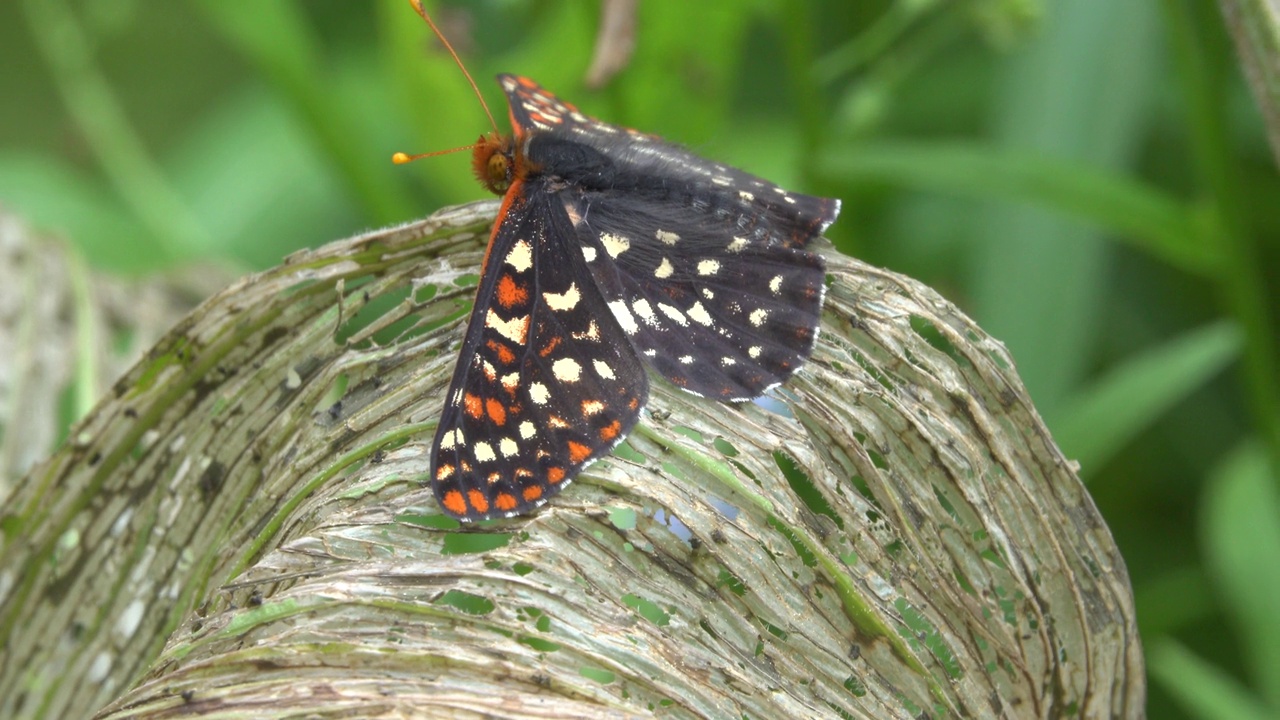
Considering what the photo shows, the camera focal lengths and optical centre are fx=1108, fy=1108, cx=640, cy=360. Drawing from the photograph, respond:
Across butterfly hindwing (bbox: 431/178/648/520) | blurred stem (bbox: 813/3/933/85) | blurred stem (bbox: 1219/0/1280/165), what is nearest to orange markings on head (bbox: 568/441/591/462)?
butterfly hindwing (bbox: 431/178/648/520)

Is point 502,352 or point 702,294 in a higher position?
point 702,294

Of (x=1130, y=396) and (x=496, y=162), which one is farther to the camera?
(x=1130, y=396)

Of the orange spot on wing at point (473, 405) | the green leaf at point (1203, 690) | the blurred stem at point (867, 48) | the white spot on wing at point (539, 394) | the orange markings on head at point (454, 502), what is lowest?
the orange markings on head at point (454, 502)

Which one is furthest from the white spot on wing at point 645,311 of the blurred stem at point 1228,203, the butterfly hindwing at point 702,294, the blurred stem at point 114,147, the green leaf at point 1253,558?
the blurred stem at point 114,147

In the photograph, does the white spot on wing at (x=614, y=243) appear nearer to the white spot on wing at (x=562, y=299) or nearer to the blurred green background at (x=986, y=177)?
the white spot on wing at (x=562, y=299)

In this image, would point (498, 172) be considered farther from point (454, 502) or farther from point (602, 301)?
point (454, 502)

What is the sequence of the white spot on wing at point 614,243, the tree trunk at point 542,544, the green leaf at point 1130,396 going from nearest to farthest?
the tree trunk at point 542,544 → the white spot on wing at point 614,243 → the green leaf at point 1130,396

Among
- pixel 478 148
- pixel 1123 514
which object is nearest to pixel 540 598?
pixel 478 148

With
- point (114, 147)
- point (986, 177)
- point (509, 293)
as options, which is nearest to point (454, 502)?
point (509, 293)
